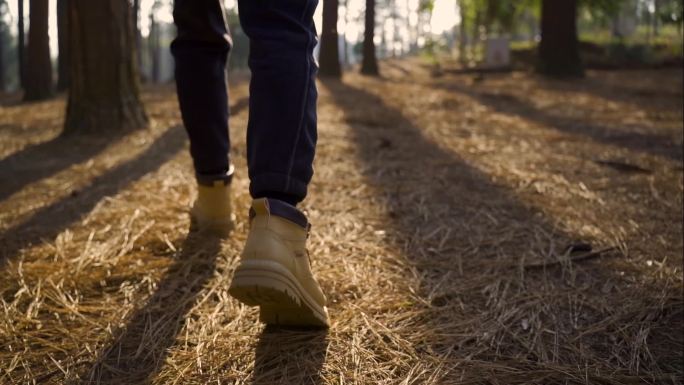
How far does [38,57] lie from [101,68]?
620 cm

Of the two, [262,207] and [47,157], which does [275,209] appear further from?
[47,157]

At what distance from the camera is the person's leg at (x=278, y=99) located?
1163 millimetres

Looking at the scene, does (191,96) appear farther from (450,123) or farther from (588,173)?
(450,123)

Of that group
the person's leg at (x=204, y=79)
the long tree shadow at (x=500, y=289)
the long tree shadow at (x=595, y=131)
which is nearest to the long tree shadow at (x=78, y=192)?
the person's leg at (x=204, y=79)

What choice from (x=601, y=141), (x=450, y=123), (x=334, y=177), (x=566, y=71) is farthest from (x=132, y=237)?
(x=566, y=71)

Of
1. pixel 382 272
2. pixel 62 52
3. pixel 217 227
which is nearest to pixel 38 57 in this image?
pixel 62 52

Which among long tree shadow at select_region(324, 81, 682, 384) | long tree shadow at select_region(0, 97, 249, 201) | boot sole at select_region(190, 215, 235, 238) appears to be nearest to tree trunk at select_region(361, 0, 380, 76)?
long tree shadow at select_region(0, 97, 249, 201)

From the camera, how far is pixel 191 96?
5.46ft

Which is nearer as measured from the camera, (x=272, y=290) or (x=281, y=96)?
(x=272, y=290)

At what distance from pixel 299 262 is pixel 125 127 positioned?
3.53 metres

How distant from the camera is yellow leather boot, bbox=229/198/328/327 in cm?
106

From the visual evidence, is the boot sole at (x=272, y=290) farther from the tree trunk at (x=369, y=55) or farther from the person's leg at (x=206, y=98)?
the tree trunk at (x=369, y=55)

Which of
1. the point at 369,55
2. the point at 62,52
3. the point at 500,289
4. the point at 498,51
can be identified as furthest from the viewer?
the point at 498,51

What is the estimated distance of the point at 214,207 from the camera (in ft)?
5.95
